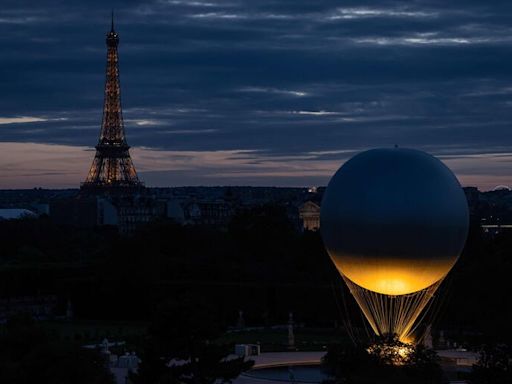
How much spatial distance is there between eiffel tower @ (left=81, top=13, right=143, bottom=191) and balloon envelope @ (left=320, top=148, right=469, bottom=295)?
9134cm

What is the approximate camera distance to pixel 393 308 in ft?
118

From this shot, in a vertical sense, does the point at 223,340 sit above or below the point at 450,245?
below

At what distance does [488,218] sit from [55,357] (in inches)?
5750

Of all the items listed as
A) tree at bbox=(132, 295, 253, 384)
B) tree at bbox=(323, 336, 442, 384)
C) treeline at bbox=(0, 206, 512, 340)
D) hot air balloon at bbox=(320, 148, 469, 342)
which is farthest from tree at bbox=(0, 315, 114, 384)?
treeline at bbox=(0, 206, 512, 340)

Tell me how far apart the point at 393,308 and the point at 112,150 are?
4025 inches

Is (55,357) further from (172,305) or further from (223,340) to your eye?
(223,340)

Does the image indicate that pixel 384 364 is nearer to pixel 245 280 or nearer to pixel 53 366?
pixel 53 366

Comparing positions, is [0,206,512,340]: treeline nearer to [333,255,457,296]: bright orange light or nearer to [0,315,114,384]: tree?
[333,255,457,296]: bright orange light

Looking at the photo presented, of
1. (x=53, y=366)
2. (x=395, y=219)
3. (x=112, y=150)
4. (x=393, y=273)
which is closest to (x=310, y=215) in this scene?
(x=112, y=150)

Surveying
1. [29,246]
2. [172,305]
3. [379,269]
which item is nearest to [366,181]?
[379,269]

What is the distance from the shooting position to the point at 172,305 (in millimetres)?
30844

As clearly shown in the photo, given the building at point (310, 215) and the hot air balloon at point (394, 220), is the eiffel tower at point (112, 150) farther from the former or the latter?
the hot air balloon at point (394, 220)

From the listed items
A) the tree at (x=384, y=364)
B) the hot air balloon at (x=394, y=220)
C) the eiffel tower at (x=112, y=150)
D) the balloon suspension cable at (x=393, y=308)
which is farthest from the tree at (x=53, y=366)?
the eiffel tower at (x=112, y=150)

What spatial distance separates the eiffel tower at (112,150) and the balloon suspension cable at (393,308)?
8970cm
